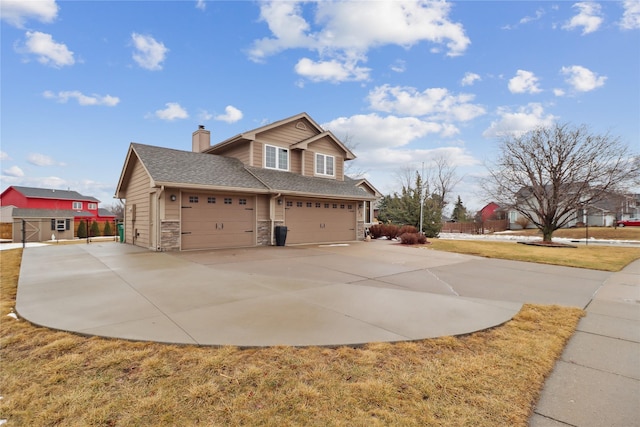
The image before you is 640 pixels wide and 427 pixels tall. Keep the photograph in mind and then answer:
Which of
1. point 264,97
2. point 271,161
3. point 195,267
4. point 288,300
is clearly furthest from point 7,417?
point 264,97

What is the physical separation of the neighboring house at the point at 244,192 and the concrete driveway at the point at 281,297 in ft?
9.13

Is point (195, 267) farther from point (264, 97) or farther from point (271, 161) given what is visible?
point (264, 97)

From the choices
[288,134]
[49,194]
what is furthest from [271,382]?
[49,194]

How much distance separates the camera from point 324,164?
17422 mm

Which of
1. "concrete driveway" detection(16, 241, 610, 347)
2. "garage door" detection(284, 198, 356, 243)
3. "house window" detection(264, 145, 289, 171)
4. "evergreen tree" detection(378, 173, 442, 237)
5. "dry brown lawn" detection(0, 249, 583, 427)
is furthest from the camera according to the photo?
"evergreen tree" detection(378, 173, 442, 237)

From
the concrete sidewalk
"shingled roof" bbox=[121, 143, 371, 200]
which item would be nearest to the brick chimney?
"shingled roof" bbox=[121, 143, 371, 200]

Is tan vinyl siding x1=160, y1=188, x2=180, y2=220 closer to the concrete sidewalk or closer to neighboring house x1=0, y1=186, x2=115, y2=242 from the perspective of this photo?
the concrete sidewalk

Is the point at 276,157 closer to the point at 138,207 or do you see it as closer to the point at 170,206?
the point at 170,206

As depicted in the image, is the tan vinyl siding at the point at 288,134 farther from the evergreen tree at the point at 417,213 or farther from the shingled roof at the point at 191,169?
the evergreen tree at the point at 417,213

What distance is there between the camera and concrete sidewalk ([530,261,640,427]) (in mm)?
2258

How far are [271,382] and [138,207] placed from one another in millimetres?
13769

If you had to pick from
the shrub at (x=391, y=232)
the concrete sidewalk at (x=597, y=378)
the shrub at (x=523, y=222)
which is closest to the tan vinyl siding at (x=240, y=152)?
the shrub at (x=391, y=232)

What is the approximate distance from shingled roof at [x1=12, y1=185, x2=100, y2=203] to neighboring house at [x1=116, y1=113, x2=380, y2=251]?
3358 centimetres

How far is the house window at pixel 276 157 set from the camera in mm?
15398
